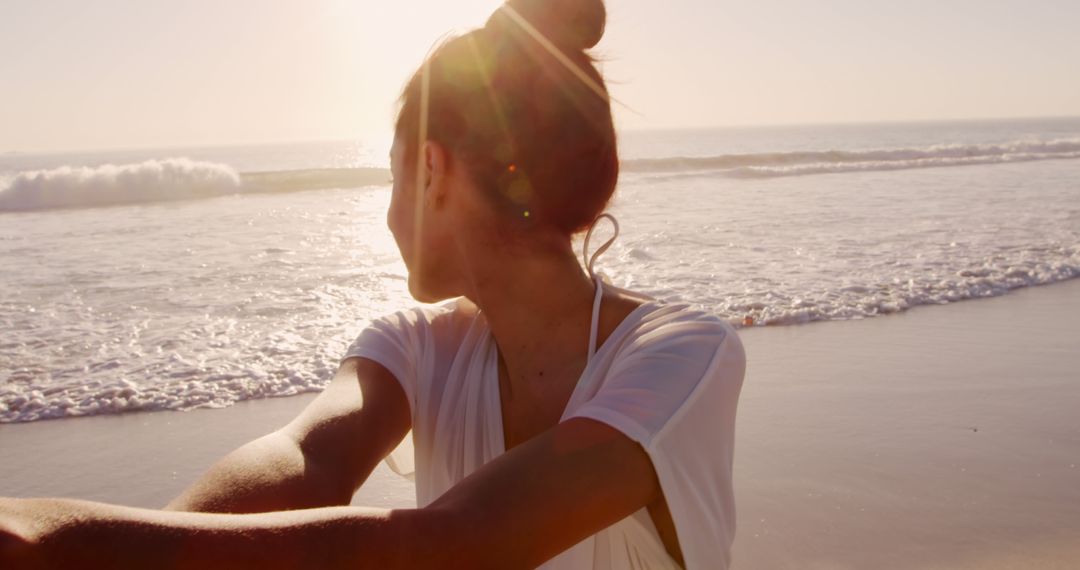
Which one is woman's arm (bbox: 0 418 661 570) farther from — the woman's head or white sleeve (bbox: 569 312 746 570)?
the woman's head

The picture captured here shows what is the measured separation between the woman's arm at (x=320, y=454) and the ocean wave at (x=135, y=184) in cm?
1989

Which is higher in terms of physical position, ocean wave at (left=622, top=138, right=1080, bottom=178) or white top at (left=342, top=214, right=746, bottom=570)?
white top at (left=342, top=214, right=746, bottom=570)

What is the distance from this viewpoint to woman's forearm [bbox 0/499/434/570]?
2.93 ft

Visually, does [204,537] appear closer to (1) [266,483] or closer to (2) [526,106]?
→ (1) [266,483]

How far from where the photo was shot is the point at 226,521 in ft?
3.43

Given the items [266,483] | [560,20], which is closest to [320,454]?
[266,483]

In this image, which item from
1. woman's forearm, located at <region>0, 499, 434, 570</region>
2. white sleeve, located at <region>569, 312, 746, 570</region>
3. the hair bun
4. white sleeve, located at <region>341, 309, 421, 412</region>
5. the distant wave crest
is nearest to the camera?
woman's forearm, located at <region>0, 499, 434, 570</region>

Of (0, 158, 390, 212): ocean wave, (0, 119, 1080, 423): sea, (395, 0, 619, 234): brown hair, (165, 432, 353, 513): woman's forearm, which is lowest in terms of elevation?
(0, 158, 390, 212): ocean wave

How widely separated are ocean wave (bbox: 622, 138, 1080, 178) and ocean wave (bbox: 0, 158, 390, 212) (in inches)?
353

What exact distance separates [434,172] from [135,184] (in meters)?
22.1

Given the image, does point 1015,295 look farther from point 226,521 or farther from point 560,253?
point 226,521

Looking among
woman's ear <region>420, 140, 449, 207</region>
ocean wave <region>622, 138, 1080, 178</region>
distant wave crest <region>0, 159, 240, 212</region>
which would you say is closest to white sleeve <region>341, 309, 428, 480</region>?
woman's ear <region>420, 140, 449, 207</region>

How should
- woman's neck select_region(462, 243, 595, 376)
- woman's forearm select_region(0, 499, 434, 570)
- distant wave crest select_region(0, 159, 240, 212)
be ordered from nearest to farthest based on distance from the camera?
woman's forearm select_region(0, 499, 434, 570)
woman's neck select_region(462, 243, 595, 376)
distant wave crest select_region(0, 159, 240, 212)

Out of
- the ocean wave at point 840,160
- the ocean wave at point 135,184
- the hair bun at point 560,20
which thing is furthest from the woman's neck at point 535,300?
the ocean wave at point 840,160
